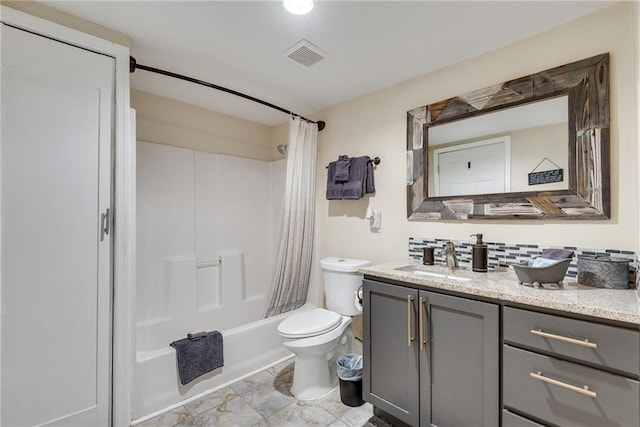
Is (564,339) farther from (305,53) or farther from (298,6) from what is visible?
(305,53)

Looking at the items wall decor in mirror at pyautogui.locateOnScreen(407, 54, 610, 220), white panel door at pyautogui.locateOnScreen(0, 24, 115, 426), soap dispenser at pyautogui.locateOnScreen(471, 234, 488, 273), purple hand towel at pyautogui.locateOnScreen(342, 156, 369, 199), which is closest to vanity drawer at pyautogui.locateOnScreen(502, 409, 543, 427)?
soap dispenser at pyautogui.locateOnScreen(471, 234, 488, 273)

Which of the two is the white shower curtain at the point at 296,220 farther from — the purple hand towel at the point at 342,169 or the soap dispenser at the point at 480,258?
the soap dispenser at the point at 480,258

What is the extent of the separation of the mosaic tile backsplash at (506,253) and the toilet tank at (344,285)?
0.43 metres

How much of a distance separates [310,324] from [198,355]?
2.57ft

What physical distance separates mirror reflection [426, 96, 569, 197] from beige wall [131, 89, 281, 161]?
71.0 inches

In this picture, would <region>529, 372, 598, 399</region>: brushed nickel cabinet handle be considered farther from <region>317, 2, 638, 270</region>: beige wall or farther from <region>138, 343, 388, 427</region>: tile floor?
<region>138, 343, 388, 427</region>: tile floor

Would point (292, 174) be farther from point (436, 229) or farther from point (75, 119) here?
point (75, 119)

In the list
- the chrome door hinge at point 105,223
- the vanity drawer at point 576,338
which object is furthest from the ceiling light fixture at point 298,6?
the vanity drawer at point 576,338

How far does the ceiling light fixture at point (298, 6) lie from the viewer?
1.39 m

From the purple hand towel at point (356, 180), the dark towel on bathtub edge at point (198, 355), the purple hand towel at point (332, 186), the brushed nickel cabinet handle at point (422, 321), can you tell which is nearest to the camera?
the brushed nickel cabinet handle at point (422, 321)

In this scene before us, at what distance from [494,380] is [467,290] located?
1.26 feet

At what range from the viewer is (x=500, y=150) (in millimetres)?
1788

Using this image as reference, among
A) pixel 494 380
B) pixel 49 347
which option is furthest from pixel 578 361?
pixel 49 347

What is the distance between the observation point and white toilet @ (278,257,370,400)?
6.41 feet
